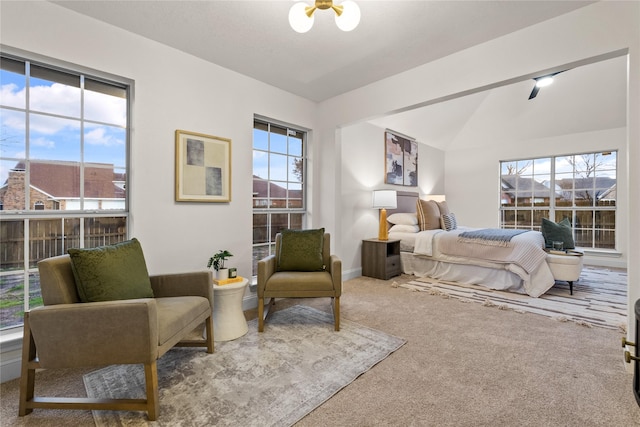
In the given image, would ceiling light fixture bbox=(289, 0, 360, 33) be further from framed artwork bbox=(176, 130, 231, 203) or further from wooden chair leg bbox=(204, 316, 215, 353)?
wooden chair leg bbox=(204, 316, 215, 353)

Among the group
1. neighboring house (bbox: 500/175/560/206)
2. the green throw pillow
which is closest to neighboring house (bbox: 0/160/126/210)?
the green throw pillow

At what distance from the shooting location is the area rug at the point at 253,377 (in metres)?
1.48

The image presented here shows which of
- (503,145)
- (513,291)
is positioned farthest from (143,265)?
(503,145)

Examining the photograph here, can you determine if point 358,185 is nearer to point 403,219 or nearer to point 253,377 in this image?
point 403,219

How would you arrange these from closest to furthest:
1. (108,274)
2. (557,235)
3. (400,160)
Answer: (108,274) → (557,235) → (400,160)

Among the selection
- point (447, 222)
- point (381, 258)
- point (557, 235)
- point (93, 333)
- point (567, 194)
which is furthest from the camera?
point (567, 194)

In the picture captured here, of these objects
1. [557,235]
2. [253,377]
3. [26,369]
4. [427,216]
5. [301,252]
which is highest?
[427,216]

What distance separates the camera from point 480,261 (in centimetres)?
384

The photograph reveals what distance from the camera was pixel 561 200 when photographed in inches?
222

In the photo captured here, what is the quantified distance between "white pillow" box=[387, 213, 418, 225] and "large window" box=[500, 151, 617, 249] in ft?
9.44

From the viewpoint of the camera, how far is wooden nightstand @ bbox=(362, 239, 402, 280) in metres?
4.16

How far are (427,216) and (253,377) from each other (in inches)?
150

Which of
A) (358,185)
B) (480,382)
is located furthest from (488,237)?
(480,382)

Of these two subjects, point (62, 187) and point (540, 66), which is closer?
point (62, 187)
